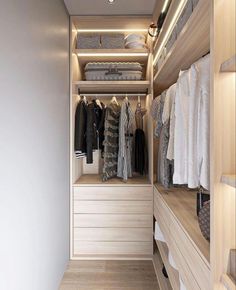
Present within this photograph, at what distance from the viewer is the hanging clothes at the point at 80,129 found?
273cm

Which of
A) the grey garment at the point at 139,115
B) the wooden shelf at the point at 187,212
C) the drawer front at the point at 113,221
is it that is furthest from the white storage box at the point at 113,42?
the drawer front at the point at 113,221

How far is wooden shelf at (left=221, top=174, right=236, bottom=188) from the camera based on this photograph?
76 centimetres

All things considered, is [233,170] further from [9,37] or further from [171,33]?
[171,33]

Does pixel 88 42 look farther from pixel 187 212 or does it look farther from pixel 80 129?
pixel 187 212

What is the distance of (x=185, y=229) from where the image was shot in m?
1.31

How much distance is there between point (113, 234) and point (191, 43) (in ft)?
6.61

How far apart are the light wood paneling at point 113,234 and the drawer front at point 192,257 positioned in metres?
1.15

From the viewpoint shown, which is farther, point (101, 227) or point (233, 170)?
point (101, 227)

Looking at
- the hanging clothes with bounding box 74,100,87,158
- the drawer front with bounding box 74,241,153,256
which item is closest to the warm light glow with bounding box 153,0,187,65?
the hanging clothes with bounding box 74,100,87,158

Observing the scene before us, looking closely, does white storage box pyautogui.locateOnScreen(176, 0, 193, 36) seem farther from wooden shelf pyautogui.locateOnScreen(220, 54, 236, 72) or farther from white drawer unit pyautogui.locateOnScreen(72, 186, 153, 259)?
white drawer unit pyautogui.locateOnScreen(72, 186, 153, 259)

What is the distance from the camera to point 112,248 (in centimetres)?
266

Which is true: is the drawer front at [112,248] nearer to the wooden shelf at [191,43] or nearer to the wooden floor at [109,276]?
the wooden floor at [109,276]

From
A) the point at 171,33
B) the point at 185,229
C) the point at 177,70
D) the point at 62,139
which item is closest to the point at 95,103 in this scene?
the point at 62,139

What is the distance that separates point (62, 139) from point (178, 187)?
1.17m
